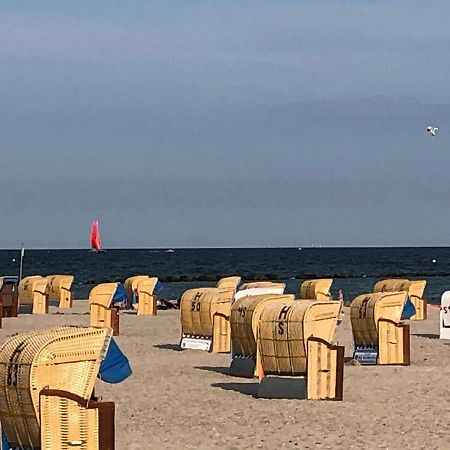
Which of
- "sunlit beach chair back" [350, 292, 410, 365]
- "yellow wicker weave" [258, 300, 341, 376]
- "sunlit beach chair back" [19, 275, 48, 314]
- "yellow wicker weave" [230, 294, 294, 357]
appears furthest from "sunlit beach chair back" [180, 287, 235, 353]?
"sunlit beach chair back" [19, 275, 48, 314]

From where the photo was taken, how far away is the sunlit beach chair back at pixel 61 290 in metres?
43.4

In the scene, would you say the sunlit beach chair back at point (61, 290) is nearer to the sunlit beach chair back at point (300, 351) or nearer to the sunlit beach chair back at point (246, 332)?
the sunlit beach chair back at point (246, 332)

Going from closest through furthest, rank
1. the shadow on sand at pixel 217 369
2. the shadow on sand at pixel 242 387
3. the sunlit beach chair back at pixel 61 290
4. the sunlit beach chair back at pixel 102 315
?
the shadow on sand at pixel 242 387, the shadow on sand at pixel 217 369, the sunlit beach chair back at pixel 102 315, the sunlit beach chair back at pixel 61 290

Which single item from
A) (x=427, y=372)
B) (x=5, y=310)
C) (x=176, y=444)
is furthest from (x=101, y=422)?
(x=5, y=310)

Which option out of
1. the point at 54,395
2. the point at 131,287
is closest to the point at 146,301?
the point at 131,287

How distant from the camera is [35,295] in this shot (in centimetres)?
3872

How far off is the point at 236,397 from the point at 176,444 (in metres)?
3.80

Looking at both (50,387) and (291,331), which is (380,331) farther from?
(50,387)

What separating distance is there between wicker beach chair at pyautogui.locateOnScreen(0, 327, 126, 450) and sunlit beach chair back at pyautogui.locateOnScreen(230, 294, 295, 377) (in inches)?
326

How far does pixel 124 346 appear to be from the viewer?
25.2 meters

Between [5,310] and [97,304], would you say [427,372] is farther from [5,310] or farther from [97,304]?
[5,310]

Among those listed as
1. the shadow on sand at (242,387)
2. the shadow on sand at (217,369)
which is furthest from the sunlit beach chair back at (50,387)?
the shadow on sand at (217,369)

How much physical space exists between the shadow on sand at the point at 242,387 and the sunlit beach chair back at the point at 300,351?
0.28 metres

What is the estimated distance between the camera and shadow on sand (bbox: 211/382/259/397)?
17.0 metres
